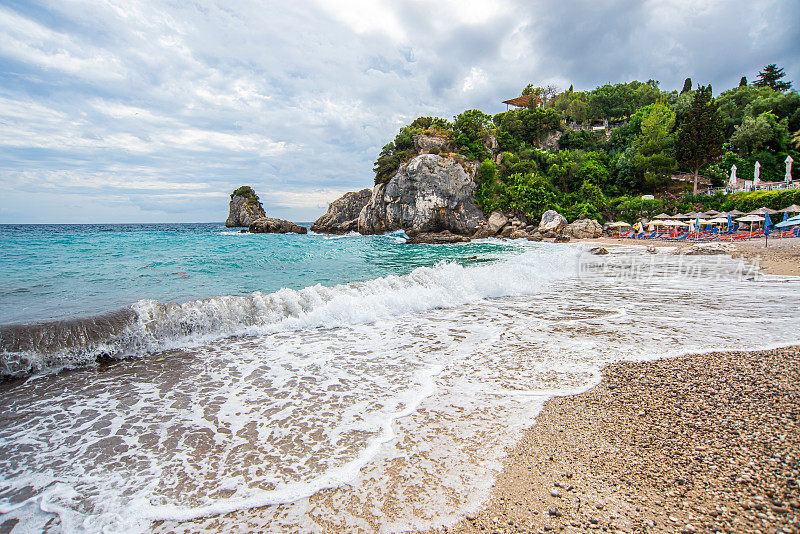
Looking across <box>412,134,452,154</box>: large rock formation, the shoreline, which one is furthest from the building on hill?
the shoreline

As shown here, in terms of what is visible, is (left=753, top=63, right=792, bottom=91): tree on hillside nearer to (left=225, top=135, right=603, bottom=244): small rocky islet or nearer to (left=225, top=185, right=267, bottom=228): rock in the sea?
(left=225, top=135, right=603, bottom=244): small rocky islet

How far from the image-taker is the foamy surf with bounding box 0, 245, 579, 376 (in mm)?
6133

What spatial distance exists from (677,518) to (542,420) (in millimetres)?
1529

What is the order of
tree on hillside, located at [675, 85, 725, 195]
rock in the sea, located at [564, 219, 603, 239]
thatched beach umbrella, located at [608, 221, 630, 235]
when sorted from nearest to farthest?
thatched beach umbrella, located at [608, 221, 630, 235] → rock in the sea, located at [564, 219, 603, 239] → tree on hillside, located at [675, 85, 725, 195]

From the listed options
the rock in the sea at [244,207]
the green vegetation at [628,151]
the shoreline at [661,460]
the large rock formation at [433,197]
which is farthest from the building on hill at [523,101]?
the shoreline at [661,460]

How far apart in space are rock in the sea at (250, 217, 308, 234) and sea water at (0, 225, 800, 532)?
61.9 meters

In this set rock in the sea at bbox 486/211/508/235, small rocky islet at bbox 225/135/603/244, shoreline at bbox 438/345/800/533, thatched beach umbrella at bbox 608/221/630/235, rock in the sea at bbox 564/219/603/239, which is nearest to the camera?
shoreline at bbox 438/345/800/533

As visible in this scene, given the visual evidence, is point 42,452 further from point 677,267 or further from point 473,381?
point 677,267

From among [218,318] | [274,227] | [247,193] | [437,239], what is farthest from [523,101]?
[218,318]

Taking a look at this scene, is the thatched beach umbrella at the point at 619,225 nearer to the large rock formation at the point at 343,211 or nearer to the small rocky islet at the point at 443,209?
the small rocky islet at the point at 443,209

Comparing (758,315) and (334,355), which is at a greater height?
(758,315)

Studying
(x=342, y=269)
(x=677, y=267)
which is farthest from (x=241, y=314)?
(x=677, y=267)

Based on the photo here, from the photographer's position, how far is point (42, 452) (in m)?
3.63

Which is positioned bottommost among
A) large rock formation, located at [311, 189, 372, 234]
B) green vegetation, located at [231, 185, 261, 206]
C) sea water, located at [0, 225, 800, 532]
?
sea water, located at [0, 225, 800, 532]
